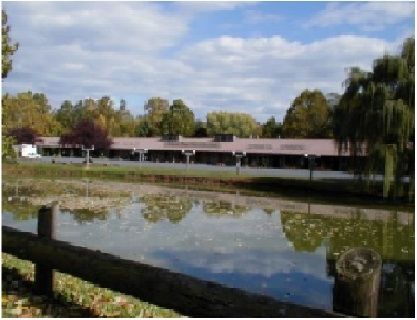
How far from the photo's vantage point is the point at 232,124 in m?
85.7

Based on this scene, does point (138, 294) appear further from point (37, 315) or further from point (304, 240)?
point (304, 240)

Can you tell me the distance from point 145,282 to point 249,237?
32.9 feet

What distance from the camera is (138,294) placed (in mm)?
4273

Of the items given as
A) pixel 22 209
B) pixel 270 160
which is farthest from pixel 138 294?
pixel 270 160

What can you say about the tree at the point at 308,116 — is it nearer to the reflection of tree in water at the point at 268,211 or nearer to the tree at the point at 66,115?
the reflection of tree in water at the point at 268,211

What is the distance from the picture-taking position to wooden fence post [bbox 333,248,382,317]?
10.2 ft

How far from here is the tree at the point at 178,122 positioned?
78.1 metres

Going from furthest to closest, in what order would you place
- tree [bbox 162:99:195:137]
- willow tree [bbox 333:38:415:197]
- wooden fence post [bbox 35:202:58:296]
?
tree [bbox 162:99:195:137], willow tree [bbox 333:38:415:197], wooden fence post [bbox 35:202:58:296]

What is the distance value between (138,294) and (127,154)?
66397 mm

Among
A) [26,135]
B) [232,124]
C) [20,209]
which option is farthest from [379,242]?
[232,124]

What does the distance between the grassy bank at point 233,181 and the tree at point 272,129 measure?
35479 millimetres

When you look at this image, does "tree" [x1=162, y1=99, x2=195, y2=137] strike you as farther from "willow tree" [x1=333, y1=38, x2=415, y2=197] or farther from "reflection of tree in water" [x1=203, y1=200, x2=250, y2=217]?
"reflection of tree in water" [x1=203, y1=200, x2=250, y2=217]

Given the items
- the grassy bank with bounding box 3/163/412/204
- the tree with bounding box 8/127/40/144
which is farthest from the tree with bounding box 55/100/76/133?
the grassy bank with bounding box 3/163/412/204

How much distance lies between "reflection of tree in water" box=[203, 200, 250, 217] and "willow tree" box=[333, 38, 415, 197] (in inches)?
271
